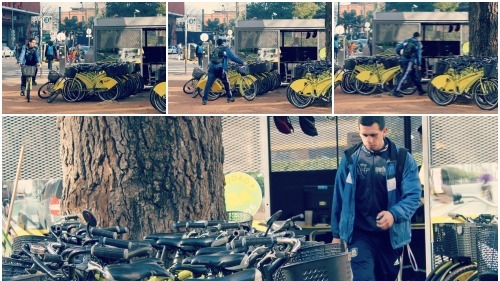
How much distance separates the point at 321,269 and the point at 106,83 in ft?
14.5

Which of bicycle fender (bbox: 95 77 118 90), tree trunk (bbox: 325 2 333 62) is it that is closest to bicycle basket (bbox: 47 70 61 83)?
bicycle fender (bbox: 95 77 118 90)

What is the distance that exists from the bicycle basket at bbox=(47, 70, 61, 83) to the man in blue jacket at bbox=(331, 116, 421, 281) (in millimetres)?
2288

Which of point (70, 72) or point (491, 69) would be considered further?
point (70, 72)

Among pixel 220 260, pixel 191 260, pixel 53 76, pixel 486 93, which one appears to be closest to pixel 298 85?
pixel 486 93

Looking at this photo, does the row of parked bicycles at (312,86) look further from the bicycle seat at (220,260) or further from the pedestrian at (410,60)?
the bicycle seat at (220,260)

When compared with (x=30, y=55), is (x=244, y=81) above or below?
below

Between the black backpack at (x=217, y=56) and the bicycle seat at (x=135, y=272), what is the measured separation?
13.7 feet

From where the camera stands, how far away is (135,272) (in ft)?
16.6

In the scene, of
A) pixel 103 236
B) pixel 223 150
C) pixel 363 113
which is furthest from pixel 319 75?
pixel 103 236

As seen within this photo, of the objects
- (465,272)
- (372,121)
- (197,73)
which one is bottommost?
(465,272)

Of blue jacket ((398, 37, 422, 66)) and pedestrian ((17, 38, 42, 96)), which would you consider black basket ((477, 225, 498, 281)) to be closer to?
Result: blue jacket ((398, 37, 422, 66))

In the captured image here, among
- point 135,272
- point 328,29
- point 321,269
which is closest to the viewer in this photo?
point 135,272

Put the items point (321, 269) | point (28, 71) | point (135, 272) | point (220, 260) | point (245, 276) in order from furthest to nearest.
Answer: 1. point (28, 71)
2. point (220, 260)
3. point (321, 269)
4. point (135, 272)
5. point (245, 276)

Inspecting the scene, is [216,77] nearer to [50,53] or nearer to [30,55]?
[50,53]
